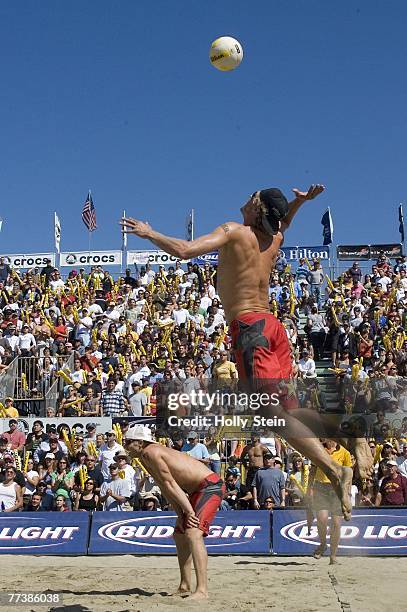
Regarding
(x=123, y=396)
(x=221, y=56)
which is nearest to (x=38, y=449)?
(x=123, y=396)

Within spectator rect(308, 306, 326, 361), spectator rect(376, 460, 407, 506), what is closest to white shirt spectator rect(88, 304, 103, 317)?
spectator rect(308, 306, 326, 361)

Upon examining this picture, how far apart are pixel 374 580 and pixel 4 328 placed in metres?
12.4

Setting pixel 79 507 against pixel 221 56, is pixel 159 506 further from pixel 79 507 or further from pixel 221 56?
pixel 221 56

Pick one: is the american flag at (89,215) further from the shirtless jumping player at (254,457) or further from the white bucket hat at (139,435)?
the white bucket hat at (139,435)

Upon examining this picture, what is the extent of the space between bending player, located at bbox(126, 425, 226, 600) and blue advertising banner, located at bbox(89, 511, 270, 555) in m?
3.38

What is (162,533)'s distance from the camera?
11.0 m

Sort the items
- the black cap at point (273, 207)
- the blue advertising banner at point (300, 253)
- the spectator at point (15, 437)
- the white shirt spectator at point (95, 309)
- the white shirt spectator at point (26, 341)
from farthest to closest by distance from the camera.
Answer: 1. the blue advertising banner at point (300, 253)
2. the white shirt spectator at point (95, 309)
3. the white shirt spectator at point (26, 341)
4. the spectator at point (15, 437)
5. the black cap at point (273, 207)

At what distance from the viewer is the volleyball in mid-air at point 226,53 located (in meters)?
7.63

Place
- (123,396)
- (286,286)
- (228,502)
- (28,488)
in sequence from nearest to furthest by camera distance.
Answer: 1. (228,502)
2. (28,488)
3. (123,396)
4. (286,286)

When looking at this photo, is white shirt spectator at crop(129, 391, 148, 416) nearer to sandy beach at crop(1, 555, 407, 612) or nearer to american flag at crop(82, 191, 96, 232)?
sandy beach at crop(1, 555, 407, 612)

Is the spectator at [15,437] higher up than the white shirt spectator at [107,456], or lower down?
higher up

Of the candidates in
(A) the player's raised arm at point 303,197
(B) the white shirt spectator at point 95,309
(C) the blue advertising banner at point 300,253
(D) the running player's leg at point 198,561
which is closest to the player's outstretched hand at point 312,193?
(A) the player's raised arm at point 303,197

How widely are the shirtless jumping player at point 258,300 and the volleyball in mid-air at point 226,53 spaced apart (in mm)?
2095

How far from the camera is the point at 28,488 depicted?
12859mm
